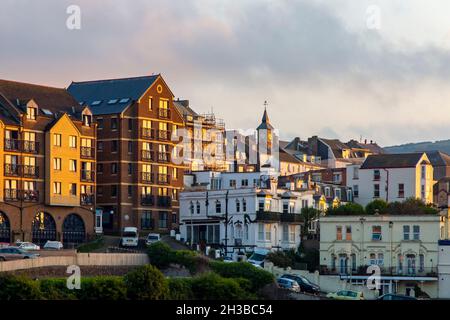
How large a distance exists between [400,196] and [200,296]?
51273 millimetres

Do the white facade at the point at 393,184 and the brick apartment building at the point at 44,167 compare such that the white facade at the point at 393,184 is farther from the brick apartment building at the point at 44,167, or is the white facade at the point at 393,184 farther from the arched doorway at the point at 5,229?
the arched doorway at the point at 5,229

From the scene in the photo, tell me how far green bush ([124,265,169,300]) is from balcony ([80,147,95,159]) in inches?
1267

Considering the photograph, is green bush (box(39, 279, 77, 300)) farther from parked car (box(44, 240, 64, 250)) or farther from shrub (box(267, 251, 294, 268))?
Answer: shrub (box(267, 251, 294, 268))

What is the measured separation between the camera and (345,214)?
129750 millimetres

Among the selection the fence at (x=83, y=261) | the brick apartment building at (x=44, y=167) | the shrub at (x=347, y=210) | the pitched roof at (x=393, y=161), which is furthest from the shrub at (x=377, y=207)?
the fence at (x=83, y=261)

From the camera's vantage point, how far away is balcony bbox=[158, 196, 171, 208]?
13550cm

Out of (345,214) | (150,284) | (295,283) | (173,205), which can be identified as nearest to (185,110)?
(173,205)

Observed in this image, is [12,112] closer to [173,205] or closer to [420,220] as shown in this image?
[173,205]

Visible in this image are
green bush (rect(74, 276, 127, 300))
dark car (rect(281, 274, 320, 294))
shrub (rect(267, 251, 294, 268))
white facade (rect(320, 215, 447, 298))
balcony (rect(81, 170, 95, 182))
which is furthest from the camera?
balcony (rect(81, 170, 95, 182))

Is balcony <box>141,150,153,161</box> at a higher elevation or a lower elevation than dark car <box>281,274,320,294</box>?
higher

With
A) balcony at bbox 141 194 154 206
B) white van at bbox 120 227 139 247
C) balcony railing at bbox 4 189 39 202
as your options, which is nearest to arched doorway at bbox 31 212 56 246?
balcony railing at bbox 4 189 39 202

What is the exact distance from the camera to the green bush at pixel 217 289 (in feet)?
328

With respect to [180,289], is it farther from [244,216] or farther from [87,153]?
[87,153]

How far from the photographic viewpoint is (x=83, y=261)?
108m
